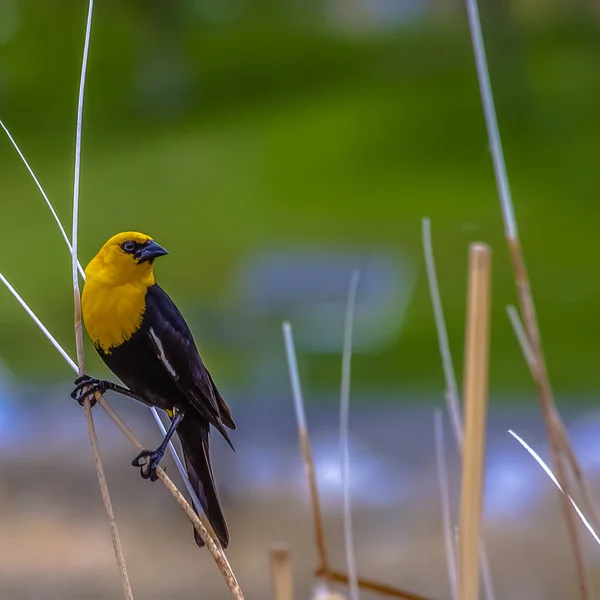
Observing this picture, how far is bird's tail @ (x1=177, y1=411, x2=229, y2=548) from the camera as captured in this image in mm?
445

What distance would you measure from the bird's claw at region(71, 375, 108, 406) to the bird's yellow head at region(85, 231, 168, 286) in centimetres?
6

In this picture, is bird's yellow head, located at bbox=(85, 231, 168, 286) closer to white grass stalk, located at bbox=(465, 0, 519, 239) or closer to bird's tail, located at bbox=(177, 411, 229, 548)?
bird's tail, located at bbox=(177, 411, 229, 548)

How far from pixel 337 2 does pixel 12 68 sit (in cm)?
98

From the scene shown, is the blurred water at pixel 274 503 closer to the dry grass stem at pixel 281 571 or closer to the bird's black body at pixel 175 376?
the bird's black body at pixel 175 376

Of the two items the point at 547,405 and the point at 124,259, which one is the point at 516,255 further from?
the point at 124,259

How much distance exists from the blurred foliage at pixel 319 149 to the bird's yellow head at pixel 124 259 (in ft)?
5.88

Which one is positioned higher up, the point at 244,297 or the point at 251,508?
the point at 244,297

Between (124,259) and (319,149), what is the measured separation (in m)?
2.16

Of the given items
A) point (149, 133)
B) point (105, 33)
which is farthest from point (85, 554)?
point (105, 33)

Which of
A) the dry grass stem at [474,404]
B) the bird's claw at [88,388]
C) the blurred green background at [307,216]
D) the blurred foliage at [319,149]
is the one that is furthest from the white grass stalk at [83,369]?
the blurred foliage at [319,149]

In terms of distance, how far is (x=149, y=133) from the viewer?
252cm

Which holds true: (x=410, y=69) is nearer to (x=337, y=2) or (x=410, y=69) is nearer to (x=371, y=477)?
(x=337, y=2)

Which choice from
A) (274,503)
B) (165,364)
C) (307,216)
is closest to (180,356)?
(165,364)

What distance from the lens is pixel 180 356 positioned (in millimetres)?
481
